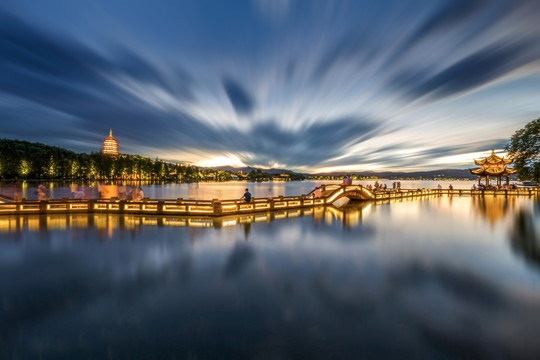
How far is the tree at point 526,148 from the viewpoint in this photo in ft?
40.4

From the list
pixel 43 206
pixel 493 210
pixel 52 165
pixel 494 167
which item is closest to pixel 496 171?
pixel 494 167

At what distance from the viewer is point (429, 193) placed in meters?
49.5

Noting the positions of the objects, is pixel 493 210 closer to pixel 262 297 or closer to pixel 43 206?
pixel 262 297

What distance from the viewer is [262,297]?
646cm

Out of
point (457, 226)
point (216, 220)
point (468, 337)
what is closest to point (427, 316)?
point (468, 337)

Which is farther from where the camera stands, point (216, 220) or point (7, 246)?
point (216, 220)

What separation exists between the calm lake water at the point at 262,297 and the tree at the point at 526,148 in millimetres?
3895

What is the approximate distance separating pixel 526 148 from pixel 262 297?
15982mm

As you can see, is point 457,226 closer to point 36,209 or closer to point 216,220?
point 216,220

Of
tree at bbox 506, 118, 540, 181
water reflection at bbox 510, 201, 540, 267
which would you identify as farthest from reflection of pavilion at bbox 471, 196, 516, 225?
tree at bbox 506, 118, 540, 181

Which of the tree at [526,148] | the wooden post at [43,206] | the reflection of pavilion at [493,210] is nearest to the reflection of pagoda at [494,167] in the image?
the reflection of pavilion at [493,210]

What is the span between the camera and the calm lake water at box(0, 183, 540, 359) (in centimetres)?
454

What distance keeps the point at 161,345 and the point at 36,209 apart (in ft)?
70.8

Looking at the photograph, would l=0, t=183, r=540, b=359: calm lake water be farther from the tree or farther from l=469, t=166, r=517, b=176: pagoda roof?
l=469, t=166, r=517, b=176: pagoda roof
